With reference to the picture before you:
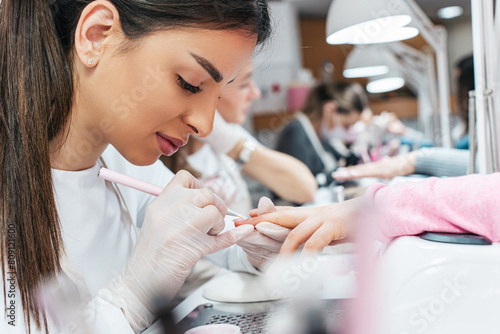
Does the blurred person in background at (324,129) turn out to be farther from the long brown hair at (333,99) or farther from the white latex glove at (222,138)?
the white latex glove at (222,138)

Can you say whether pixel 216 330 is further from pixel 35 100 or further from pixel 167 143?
pixel 35 100

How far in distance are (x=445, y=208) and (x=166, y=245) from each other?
13.6 inches

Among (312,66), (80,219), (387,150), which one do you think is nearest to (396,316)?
(80,219)

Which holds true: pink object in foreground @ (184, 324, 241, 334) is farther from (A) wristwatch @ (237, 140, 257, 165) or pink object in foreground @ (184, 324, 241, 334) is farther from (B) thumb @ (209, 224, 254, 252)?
(A) wristwatch @ (237, 140, 257, 165)

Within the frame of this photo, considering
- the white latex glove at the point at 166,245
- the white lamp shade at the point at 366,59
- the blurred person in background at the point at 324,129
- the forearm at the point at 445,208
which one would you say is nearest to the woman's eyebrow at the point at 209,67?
the white latex glove at the point at 166,245

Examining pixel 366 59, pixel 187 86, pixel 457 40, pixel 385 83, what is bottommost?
pixel 457 40

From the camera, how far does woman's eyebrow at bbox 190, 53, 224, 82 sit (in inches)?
24.4

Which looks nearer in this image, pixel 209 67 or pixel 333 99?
pixel 209 67

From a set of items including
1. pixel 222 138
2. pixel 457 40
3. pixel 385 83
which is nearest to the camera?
pixel 222 138

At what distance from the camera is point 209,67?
63 centimetres

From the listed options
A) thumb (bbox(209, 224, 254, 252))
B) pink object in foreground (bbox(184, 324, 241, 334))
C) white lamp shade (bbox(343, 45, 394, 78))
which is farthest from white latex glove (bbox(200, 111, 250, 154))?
pink object in foreground (bbox(184, 324, 241, 334))

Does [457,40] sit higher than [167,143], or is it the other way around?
[167,143]

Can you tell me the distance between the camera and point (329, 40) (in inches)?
38.2

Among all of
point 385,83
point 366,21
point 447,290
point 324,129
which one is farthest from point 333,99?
point 447,290
